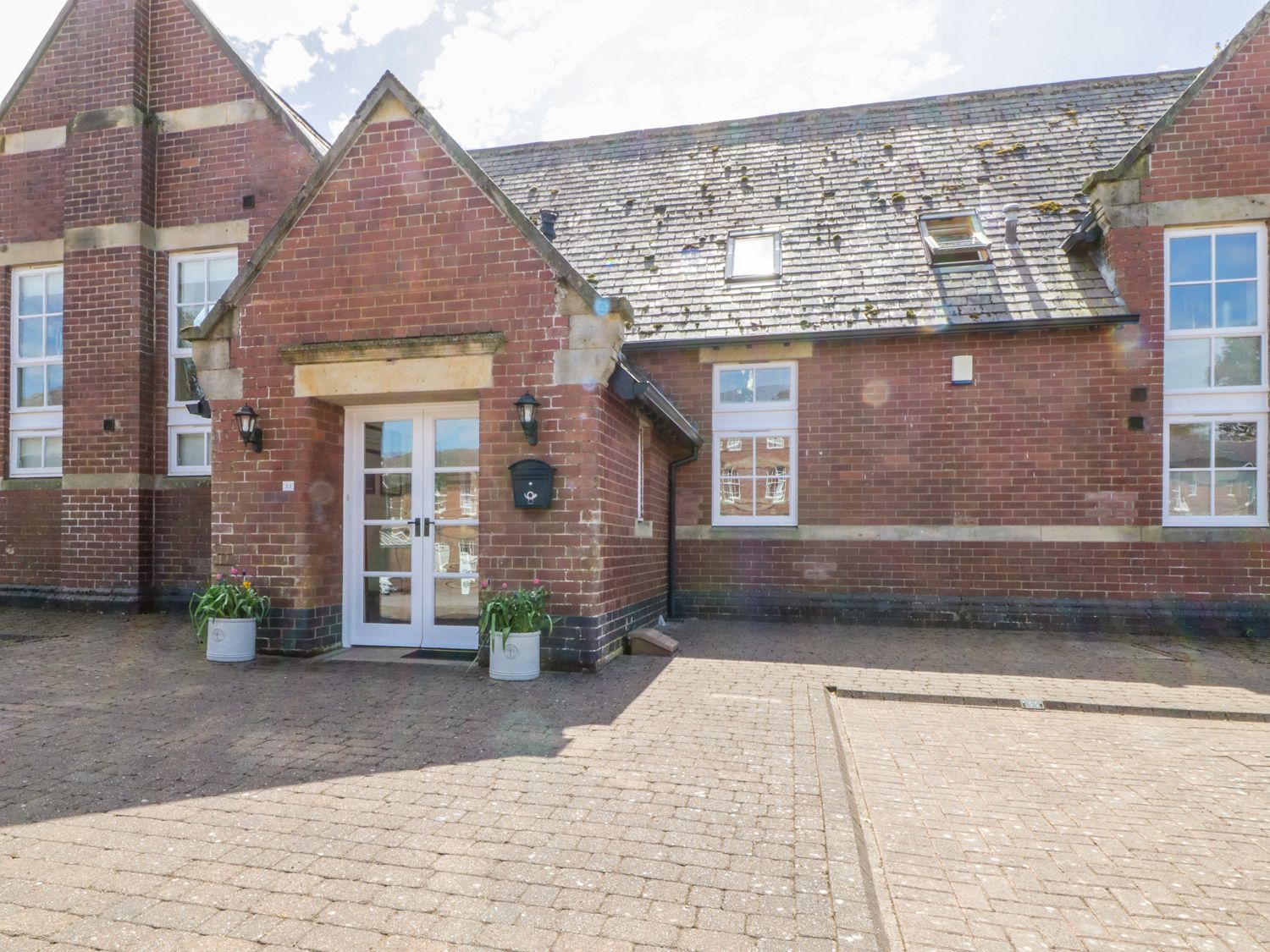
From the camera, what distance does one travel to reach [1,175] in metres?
11.9

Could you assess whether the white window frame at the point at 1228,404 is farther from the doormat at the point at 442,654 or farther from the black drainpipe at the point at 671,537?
the doormat at the point at 442,654

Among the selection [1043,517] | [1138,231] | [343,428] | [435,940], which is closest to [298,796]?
[435,940]

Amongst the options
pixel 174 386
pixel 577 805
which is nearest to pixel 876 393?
pixel 577 805

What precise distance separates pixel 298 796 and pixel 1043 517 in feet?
30.8

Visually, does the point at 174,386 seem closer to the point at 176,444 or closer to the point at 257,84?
the point at 176,444

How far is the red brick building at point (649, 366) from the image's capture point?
7.33m

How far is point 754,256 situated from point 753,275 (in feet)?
1.76

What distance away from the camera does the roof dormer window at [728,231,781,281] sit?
1141cm

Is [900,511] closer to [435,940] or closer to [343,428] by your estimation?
[343,428]

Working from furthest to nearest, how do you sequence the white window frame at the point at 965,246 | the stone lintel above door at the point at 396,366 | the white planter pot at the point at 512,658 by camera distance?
the white window frame at the point at 965,246, the stone lintel above door at the point at 396,366, the white planter pot at the point at 512,658

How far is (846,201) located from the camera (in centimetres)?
1227

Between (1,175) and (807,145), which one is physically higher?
(807,145)

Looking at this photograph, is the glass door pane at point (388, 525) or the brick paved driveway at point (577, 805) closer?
the brick paved driveway at point (577, 805)

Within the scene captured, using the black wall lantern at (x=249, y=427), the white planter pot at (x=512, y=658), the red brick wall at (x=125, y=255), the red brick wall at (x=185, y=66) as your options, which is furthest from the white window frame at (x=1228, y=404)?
the red brick wall at (x=185, y=66)
